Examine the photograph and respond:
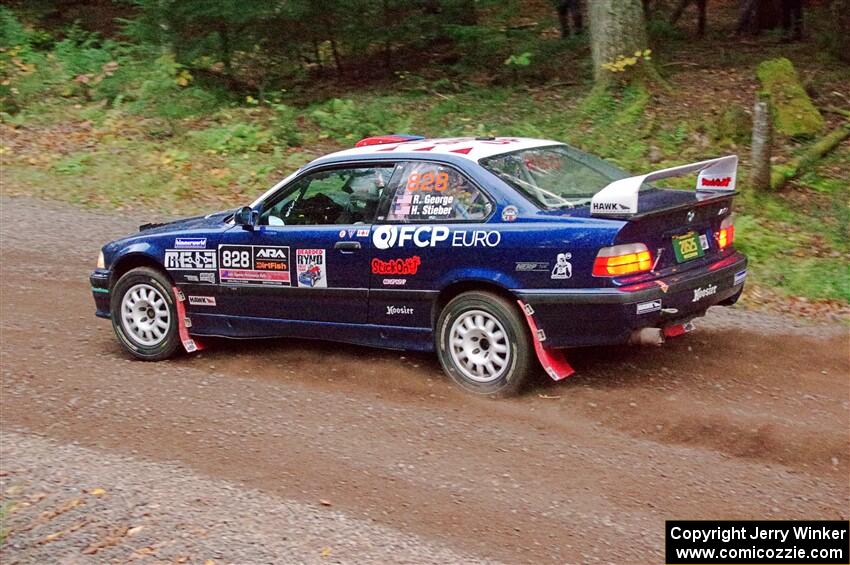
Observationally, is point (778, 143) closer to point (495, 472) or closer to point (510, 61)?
point (510, 61)

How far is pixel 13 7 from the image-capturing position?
A: 20.7 metres

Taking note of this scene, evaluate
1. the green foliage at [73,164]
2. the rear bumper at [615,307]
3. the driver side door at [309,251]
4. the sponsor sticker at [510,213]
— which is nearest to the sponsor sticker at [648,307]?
the rear bumper at [615,307]

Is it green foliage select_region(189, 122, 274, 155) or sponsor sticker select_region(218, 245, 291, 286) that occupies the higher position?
green foliage select_region(189, 122, 274, 155)

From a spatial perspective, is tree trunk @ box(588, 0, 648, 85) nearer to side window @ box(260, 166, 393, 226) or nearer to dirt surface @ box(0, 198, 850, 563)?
dirt surface @ box(0, 198, 850, 563)

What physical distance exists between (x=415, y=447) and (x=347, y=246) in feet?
5.72

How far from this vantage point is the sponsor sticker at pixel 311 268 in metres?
7.15

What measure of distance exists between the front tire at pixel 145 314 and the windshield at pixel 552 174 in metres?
2.95

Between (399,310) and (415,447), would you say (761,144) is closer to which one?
(399,310)

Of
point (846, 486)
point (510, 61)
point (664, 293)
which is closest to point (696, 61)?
point (510, 61)

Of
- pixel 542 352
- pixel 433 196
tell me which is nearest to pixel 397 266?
pixel 433 196

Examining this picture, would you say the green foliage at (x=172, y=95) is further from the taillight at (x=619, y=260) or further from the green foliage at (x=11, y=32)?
the taillight at (x=619, y=260)

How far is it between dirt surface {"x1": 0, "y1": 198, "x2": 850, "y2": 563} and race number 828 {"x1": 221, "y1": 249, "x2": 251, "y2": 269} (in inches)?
31.6

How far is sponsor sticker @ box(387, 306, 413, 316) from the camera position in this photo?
688 centimetres

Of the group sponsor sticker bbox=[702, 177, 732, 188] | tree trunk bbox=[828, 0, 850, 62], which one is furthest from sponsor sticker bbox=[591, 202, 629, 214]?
tree trunk bbox=[828, 0, 850, 62]
